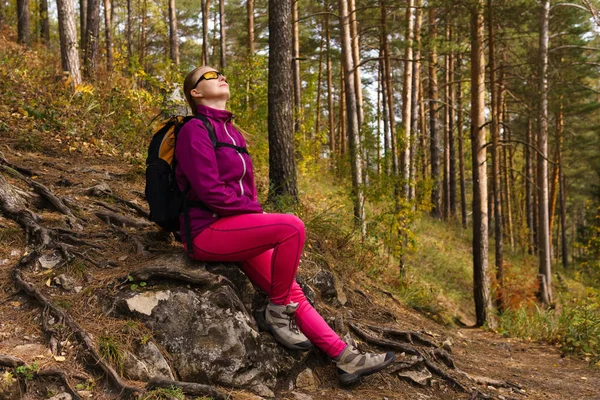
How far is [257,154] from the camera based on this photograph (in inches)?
380

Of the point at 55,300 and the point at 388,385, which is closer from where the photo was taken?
the point at 55,300

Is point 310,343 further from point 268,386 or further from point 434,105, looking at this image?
point 434,105

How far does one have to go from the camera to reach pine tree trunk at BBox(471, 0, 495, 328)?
996 centimetres

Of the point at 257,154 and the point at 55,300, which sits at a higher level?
the point at 257,154

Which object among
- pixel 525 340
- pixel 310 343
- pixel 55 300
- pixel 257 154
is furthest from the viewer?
pixel 257 154

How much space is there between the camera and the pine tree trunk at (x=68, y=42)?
9.09m

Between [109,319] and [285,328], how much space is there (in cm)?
122

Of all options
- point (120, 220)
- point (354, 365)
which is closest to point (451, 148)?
point (120, 220)

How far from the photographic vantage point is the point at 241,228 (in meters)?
3.53

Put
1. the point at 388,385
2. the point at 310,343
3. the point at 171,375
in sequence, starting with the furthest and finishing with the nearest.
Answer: the point at 388,385
the point at 310,343
the point at 171,375

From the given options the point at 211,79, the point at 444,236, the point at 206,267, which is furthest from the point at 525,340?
the point at 444,236

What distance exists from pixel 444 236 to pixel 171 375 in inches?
728

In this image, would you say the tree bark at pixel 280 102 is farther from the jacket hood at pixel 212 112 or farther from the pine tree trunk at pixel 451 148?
the pine tree trunk at pixel 451 148

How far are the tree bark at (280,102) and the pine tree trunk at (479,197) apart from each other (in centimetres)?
465
